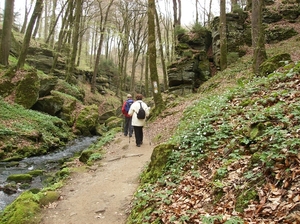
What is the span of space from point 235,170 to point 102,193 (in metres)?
3.54

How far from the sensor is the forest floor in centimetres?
575

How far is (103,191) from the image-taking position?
22.8ft

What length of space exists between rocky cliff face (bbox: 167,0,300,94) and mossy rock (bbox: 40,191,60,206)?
15.9 metres

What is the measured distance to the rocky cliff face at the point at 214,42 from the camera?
858 inches

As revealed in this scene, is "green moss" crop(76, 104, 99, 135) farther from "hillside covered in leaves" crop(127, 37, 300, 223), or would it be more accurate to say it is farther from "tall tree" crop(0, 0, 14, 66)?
"hillside covered in leaves" crop(127, 37, 300, 223)

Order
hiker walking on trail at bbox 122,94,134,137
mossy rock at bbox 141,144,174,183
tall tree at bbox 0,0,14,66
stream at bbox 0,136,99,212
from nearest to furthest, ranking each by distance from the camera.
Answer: mossy rock at bbox 141,144,174,183 < stream at bbox 0,136,99,212 < hiker walking on trail at bbox 122,94,134,137 < tall tree at bbox 0,0,14,66

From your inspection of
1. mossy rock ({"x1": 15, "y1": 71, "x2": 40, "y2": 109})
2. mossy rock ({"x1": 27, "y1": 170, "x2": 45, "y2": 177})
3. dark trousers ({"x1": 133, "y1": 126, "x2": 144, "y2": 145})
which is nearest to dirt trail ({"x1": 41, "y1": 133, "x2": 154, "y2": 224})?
dark trousers ({"x1": 133, "y1": 126, "x2": 144, "y2": 145})

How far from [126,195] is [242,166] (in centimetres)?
304

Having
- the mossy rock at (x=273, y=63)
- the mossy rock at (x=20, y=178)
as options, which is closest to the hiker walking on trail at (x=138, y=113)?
the mossy rock at (x=20, y=178)

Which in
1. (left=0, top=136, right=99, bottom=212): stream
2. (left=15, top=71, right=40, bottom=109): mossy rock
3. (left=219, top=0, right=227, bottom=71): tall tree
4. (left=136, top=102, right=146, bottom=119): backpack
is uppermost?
(left=219, top=0, right=227, bottom=71): tall tree

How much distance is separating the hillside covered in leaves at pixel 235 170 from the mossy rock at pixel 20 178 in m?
4.85

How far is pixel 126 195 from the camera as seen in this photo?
21.6 ft

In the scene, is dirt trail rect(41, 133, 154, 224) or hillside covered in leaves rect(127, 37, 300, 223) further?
dirt trail rect(41, 133, 154, 224)

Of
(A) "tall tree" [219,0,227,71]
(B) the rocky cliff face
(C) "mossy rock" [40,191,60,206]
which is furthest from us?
(B) the rocky cliff face
